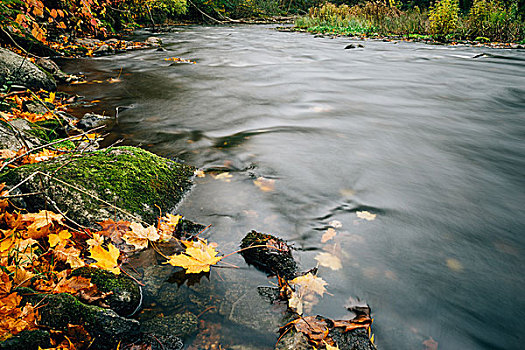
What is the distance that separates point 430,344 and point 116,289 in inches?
65.6

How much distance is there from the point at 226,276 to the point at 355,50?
42.9ft

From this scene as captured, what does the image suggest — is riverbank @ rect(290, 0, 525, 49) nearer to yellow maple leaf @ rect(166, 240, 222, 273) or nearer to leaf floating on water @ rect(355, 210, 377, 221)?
leaf floating on water @ rect(355, 210, 377, 221)

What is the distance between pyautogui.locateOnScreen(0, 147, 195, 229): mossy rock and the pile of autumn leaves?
3.8 inches

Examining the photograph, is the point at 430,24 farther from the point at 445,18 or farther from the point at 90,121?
the point at 90,121

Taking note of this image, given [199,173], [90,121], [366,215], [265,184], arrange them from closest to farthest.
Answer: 1. [366,215]
2. [265,184]
3. [199,173]
4. [90,121]

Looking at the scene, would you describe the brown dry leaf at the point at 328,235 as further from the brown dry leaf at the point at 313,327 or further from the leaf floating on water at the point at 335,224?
the brown dry leaf at the point at 313,327

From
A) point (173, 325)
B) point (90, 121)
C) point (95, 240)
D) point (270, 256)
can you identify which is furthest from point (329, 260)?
point (90, 121)

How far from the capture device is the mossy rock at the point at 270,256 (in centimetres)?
207

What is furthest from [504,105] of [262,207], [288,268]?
[288,268]

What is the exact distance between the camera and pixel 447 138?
4.53m

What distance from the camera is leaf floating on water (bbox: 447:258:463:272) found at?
7.13 feet

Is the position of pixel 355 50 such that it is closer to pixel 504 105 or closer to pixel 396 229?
pixel 504 105

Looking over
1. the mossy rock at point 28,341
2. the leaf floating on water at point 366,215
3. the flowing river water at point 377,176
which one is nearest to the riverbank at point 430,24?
the flowing river water at point 377,176

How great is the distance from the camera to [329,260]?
2217 mm
